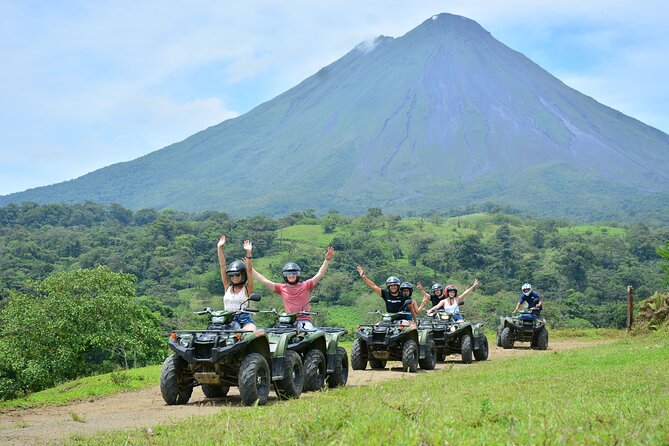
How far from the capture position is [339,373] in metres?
13.6

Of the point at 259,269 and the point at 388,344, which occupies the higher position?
the point at 388,344

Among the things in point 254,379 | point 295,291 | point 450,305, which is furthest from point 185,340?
point 450,305

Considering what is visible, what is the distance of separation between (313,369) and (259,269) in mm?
70849

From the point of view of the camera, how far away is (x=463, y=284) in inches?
3238

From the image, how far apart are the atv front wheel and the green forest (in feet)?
46.7

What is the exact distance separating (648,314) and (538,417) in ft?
66.1

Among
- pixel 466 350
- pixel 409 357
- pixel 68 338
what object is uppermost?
pixel 409 357

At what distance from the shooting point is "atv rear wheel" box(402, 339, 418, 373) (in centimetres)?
1638

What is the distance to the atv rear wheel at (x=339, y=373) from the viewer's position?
44.3 feet

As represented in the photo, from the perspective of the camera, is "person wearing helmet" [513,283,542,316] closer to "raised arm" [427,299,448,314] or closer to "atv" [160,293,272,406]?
"raised arm" [427,299,448,314]

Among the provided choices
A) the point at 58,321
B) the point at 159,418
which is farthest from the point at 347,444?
the point at 58,321

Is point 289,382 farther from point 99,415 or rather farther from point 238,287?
point 99,415

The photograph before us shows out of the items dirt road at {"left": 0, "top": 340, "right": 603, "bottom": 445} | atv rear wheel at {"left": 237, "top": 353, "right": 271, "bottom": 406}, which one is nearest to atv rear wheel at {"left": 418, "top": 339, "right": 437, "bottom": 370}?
dirt road at {"left": 0, "top": 340, "right": 603, "bottom": 445}

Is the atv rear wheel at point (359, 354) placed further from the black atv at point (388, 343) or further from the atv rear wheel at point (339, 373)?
the atv rear wheel at point (339, 373)
